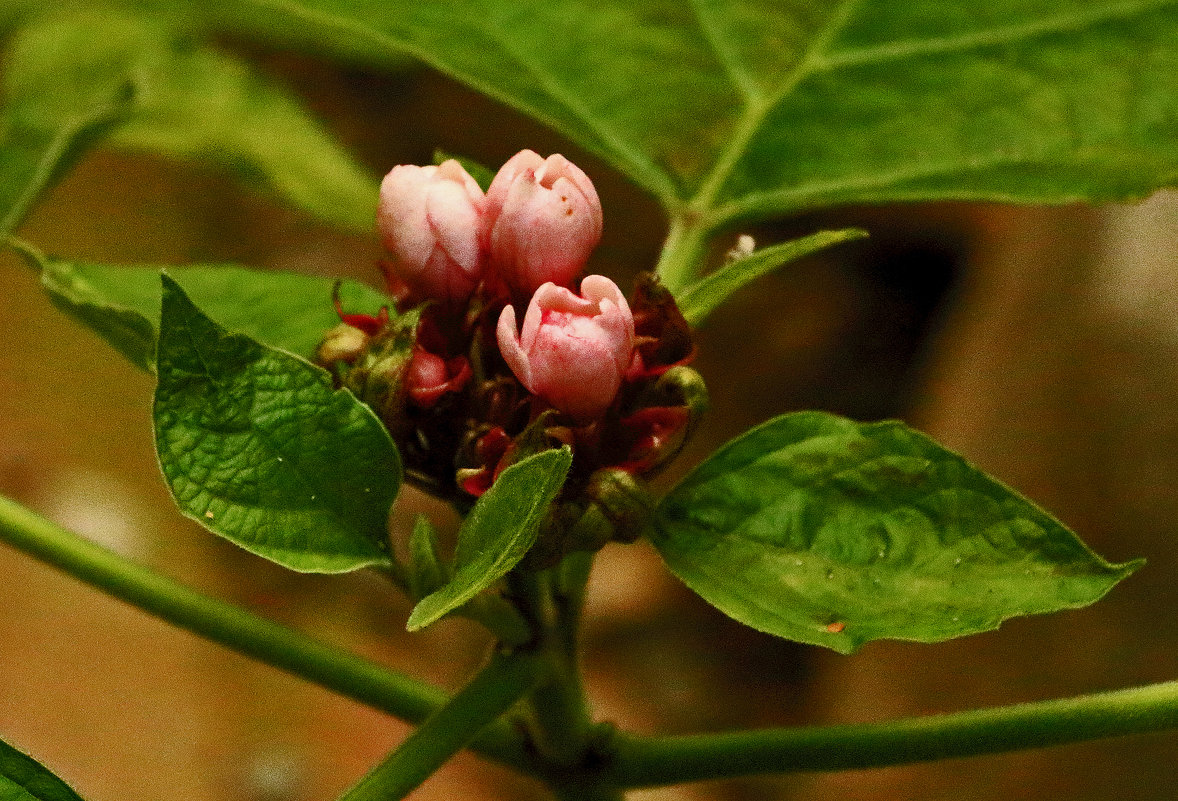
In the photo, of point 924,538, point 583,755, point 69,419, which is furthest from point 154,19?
point 924,538

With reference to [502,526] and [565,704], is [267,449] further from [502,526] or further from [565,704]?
[565,704]

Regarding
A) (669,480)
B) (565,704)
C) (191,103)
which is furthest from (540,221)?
(669,480)

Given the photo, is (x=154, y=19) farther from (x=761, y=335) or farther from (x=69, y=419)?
(x=761, y=335)

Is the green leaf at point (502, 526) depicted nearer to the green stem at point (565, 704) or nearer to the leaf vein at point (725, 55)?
the green stem at point (565, 704)

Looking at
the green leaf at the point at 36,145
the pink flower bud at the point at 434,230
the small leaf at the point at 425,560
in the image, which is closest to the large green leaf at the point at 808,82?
the green leaf at the point at 36,145

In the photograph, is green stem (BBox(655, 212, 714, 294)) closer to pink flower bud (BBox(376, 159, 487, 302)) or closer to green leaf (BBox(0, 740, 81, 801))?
pink flower bud (BBox(376, 159, 487, 302))

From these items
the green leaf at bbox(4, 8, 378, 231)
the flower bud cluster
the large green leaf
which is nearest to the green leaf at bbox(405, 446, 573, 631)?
the flower bud cluster
